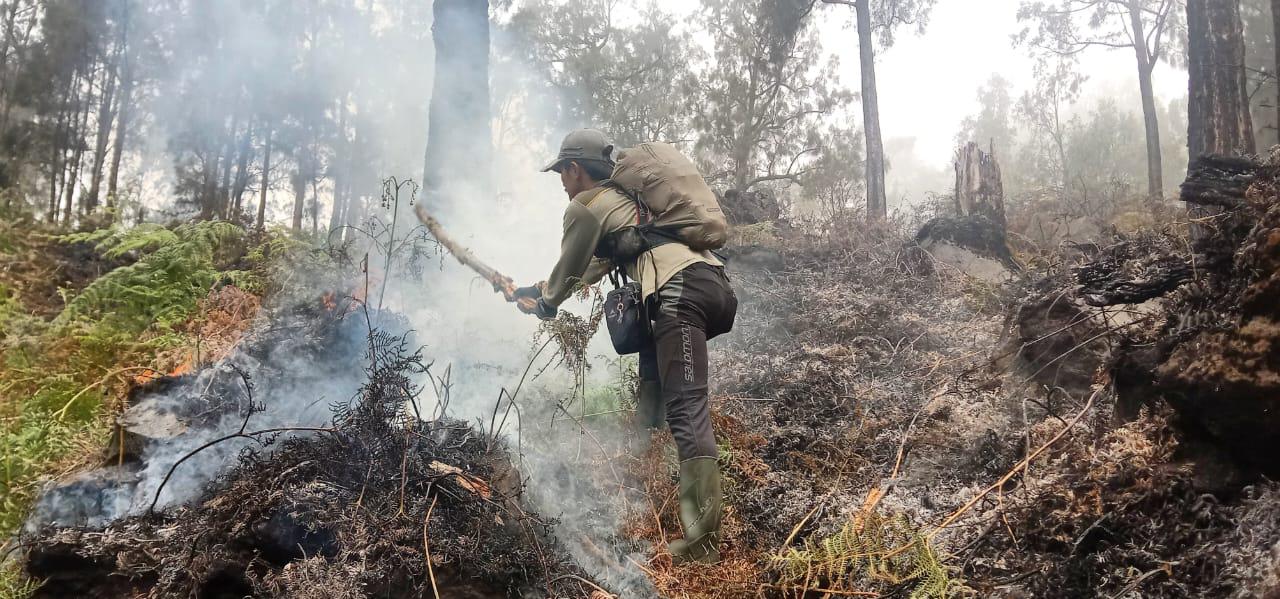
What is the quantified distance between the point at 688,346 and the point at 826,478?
1094 millimetres

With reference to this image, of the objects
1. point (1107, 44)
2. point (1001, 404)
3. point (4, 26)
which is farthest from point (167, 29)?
point (1107, 44)

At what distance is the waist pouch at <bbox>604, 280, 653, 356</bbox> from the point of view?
3014mm

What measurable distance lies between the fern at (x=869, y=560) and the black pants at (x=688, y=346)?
1.88 feet

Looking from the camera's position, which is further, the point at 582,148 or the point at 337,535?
the point at 582,148

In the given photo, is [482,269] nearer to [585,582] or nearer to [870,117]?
[585,582]

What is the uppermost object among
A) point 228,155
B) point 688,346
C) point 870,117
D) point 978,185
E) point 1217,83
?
point 228,155

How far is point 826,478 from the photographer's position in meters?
3.25

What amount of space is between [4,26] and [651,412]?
40.9 feet

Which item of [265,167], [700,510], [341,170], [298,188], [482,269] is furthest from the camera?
[341,170]

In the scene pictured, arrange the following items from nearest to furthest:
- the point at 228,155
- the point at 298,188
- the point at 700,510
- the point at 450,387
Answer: the point at 700,510 → the point at 450,387 → the point at 228,155 → the point at 298,188

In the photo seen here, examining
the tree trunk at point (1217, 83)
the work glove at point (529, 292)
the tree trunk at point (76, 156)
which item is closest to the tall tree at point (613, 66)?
the tree trunk at point (76, 156)

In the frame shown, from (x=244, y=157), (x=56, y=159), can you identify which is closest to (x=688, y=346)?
(x=56, y=159)

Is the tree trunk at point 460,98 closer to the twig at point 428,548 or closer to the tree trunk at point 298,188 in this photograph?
the twig at point 428,548

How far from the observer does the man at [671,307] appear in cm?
268
